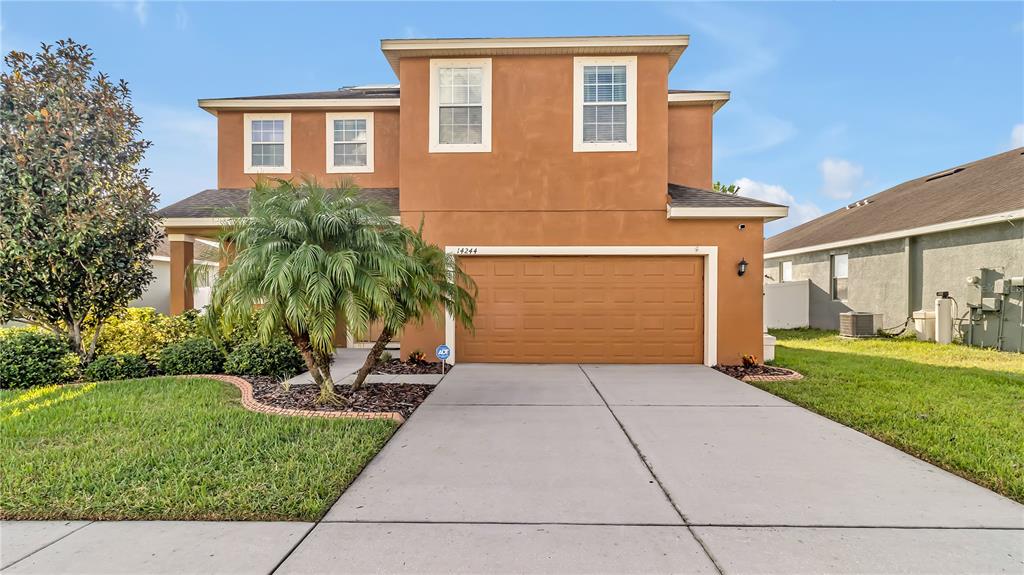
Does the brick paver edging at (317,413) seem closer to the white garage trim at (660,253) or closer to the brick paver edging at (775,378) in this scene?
the white garage trim at (660,253)

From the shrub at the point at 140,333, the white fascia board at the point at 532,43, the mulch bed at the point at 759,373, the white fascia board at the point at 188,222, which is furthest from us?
the white fascia board at the point at 188,222

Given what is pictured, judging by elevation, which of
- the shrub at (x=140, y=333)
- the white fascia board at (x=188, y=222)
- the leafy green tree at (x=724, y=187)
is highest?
the leafy green tree at (x=724, y=187)

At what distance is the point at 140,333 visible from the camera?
7781 millimetres

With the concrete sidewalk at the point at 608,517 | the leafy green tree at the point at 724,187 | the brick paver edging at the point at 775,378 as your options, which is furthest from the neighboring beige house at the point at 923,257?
the concrete sidewalk at the point at 608,517

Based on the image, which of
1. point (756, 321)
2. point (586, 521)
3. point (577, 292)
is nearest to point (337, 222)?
point (586, 521)

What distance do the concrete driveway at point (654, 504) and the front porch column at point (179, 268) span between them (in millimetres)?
7408

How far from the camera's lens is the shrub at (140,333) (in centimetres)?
766

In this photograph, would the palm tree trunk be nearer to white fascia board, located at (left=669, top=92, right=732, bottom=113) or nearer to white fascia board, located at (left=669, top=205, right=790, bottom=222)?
white fascia board, located at (left=669, top=205, right=790, bottom=222)

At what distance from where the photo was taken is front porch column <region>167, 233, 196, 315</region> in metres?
9.36

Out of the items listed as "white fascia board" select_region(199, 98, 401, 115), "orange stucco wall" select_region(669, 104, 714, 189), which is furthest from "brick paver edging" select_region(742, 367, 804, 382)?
"white fascia board" select_region(199, 98, 401, 115)

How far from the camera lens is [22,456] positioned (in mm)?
3852

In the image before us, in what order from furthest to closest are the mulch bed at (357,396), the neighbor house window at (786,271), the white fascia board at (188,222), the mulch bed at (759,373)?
1. the neighbor house window at (786,271)
2. the white fascia board at (188,222)
3. the mulch bed at (759,373)
4. the mulch bed at (357,396)

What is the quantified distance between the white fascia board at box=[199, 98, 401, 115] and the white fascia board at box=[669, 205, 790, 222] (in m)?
6.79

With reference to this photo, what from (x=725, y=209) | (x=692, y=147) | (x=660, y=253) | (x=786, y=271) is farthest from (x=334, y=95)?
(x=786, y=271)
